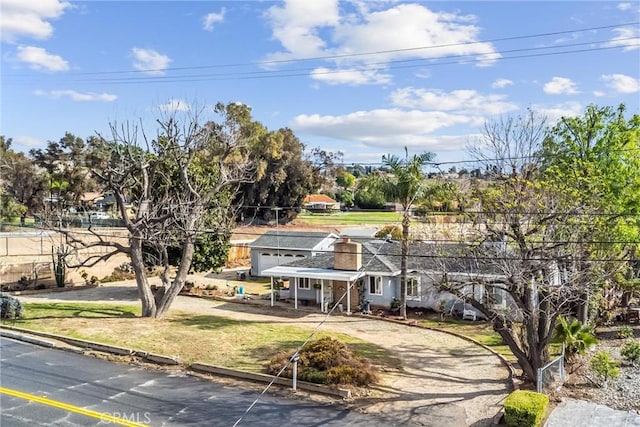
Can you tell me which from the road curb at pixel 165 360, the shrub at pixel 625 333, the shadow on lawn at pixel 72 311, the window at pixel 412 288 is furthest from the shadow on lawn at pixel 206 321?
the shrub at pixel 625 333

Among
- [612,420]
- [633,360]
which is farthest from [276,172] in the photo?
[612,420]

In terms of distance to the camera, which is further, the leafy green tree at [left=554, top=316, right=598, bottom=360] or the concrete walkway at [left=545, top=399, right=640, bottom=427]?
the leafy green tree at [left=554, top=316, right=598, bottom=360]

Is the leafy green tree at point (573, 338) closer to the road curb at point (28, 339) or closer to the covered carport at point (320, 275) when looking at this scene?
the covered carport at point (320, 275)

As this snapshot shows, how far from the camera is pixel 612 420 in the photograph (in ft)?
44.5

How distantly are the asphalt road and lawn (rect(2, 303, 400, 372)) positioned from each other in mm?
2325

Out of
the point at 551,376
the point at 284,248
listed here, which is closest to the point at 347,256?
the point at 284,248

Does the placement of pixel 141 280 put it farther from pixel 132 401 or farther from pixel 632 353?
pixel 632 353

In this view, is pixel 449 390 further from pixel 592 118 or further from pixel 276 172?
pixel 276 172

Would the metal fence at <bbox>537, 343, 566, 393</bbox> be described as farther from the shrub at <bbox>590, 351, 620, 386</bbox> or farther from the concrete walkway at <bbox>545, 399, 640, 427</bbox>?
the shrub at <bbox>590, 351, 620, 386</bbox>

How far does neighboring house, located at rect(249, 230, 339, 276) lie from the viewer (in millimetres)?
37812

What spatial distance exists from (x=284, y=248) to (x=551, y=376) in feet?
79.9

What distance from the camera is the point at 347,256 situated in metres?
30.0

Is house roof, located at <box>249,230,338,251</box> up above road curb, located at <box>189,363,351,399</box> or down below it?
above

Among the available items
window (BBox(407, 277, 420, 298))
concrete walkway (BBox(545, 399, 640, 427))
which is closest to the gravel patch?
concrete walkway (BBox(545, 399, 640, 427))
